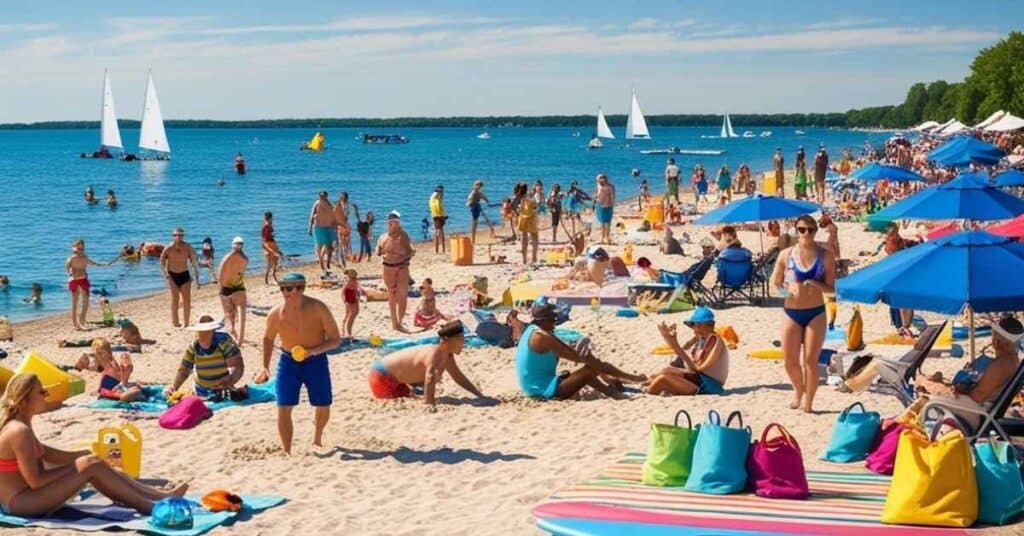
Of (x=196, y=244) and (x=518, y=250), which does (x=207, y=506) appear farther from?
(x=196, y=244)

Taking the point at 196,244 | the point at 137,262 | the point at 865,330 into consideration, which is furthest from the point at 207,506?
the point at 196,244

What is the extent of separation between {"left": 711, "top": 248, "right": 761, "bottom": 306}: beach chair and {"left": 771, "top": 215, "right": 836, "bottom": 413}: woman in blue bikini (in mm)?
5722

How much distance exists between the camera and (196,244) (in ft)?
108

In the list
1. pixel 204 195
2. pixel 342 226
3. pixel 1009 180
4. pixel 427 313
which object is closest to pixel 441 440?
pixel 427 313

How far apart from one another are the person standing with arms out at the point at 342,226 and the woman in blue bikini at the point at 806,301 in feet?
38.4

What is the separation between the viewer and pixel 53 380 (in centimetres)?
1034

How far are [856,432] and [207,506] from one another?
3986 mm

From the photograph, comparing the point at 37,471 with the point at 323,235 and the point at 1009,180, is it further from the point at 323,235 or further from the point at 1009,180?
the point at 1009,180

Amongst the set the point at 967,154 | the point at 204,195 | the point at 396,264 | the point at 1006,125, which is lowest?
the point at 204,195

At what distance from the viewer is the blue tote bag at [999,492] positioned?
18.0 feet

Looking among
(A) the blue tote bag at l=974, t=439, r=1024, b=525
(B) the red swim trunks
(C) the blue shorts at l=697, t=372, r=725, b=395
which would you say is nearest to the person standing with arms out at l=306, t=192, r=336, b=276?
(B) the red swim trunks

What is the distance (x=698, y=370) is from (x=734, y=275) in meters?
5.12

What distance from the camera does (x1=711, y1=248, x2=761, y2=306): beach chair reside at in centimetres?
1425

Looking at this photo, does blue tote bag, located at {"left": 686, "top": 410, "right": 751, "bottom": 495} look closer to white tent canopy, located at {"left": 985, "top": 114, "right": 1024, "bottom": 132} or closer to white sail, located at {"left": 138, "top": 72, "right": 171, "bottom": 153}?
white tent canopy, located at {"left": 985, "top": 114, "right": 1024, "bottom": 132}
